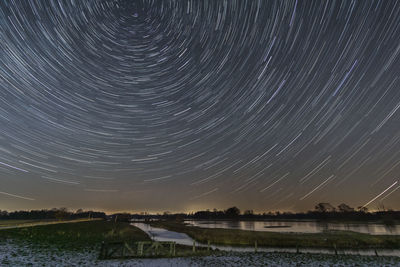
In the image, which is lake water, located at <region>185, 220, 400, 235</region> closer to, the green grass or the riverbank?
the riverbank

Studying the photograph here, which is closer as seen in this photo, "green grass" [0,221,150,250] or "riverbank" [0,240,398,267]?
"riverbank" [0,240,398,267]

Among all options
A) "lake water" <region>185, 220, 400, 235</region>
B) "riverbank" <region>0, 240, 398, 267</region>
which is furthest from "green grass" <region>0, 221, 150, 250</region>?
"lake water" <region>185, 220, 400, 235</region>

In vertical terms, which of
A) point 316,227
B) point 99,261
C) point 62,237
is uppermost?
point 316,227

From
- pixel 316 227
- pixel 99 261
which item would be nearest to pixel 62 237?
pixel 99 261

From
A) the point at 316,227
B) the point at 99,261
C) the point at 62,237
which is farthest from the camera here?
the point at 316,227

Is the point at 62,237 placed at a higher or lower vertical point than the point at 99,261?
higher

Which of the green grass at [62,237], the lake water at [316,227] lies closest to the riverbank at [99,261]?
the green grass at [62,237]

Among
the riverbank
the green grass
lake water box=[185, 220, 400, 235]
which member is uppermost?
lake water box=[185, 220, 400, 235]

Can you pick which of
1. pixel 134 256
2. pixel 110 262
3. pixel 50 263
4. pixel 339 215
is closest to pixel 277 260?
pixel 134 256

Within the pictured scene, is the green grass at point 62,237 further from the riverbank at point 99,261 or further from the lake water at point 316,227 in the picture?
the lake water at point 316,227

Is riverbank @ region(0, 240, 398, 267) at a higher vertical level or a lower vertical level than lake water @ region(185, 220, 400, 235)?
lower

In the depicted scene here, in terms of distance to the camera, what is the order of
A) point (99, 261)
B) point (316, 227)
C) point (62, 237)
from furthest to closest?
1. point (316, 227)
2. point (62, 237)
3. point (99, 261)

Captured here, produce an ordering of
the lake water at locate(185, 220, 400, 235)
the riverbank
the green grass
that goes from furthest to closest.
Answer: the lake water at locate(185, 220, 400, 235) < the green grass < the riverbank

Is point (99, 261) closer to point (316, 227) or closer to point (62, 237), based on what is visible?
point (62, 237)
